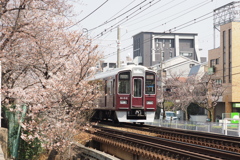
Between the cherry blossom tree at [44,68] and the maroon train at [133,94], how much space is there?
5.10 meters

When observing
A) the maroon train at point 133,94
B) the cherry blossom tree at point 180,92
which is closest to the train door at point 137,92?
the maroon train at point 133,94

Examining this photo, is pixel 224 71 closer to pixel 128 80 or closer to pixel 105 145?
pixel 128 80

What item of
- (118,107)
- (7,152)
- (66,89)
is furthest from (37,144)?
(118,107)

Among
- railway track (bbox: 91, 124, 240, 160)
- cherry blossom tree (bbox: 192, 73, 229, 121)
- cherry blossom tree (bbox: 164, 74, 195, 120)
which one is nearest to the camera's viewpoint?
railway track (bbox: 91, 124, 240, 160)

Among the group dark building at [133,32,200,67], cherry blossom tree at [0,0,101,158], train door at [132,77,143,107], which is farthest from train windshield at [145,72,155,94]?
dark building at [133,32,200,67]

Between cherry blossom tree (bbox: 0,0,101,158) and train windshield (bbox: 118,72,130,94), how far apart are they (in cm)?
506

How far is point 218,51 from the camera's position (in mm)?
39062

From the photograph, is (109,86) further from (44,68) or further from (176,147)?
(176,147)

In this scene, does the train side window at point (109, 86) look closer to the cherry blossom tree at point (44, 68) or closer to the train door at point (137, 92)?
the train door at point (137, 92)

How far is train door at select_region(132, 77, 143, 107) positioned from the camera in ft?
64.0

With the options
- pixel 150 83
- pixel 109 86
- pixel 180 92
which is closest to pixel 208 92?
pixel 180 92

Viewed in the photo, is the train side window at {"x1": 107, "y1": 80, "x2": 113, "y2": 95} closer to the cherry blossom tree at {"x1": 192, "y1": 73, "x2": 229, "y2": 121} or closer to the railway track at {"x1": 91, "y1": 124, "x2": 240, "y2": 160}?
the railway track at {"x1": 91, "y1": 124, "x2": 240, "y2": 160}

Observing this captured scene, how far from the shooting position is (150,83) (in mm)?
20016

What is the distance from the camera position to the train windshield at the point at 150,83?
19891 millimetres
